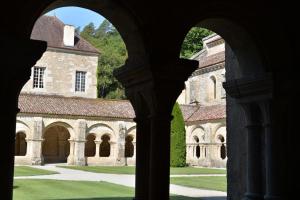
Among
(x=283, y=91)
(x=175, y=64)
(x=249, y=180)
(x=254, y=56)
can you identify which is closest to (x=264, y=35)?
(x=254, y=56)

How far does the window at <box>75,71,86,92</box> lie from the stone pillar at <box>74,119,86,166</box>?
8932 millimetres

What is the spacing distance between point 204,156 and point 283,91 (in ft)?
77.2

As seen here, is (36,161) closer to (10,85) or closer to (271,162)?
(271,162)

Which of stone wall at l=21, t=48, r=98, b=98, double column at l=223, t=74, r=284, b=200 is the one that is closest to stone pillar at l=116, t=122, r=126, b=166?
stone wall at l=21, t=48, r=98, b=98

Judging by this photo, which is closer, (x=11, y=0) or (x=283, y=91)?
(x=11, y=0)

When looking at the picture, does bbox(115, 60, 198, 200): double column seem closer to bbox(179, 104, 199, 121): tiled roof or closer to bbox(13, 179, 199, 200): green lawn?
bbox(13, 179, 199, 200): green lawn

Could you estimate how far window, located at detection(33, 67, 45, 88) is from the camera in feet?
108

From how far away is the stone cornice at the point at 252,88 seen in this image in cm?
446

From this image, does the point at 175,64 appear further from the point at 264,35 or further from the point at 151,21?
the point at 264,35

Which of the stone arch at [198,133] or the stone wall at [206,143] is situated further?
the stone arch at [198,133]

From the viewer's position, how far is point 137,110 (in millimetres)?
4184

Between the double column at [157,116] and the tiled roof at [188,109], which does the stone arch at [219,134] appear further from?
the double column at [157,116]

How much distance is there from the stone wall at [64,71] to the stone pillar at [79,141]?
27.0 ft

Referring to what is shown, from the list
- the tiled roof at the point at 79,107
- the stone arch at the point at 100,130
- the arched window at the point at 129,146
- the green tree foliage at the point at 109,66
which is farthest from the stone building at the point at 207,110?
the green tree foliage at the point at 109,66
